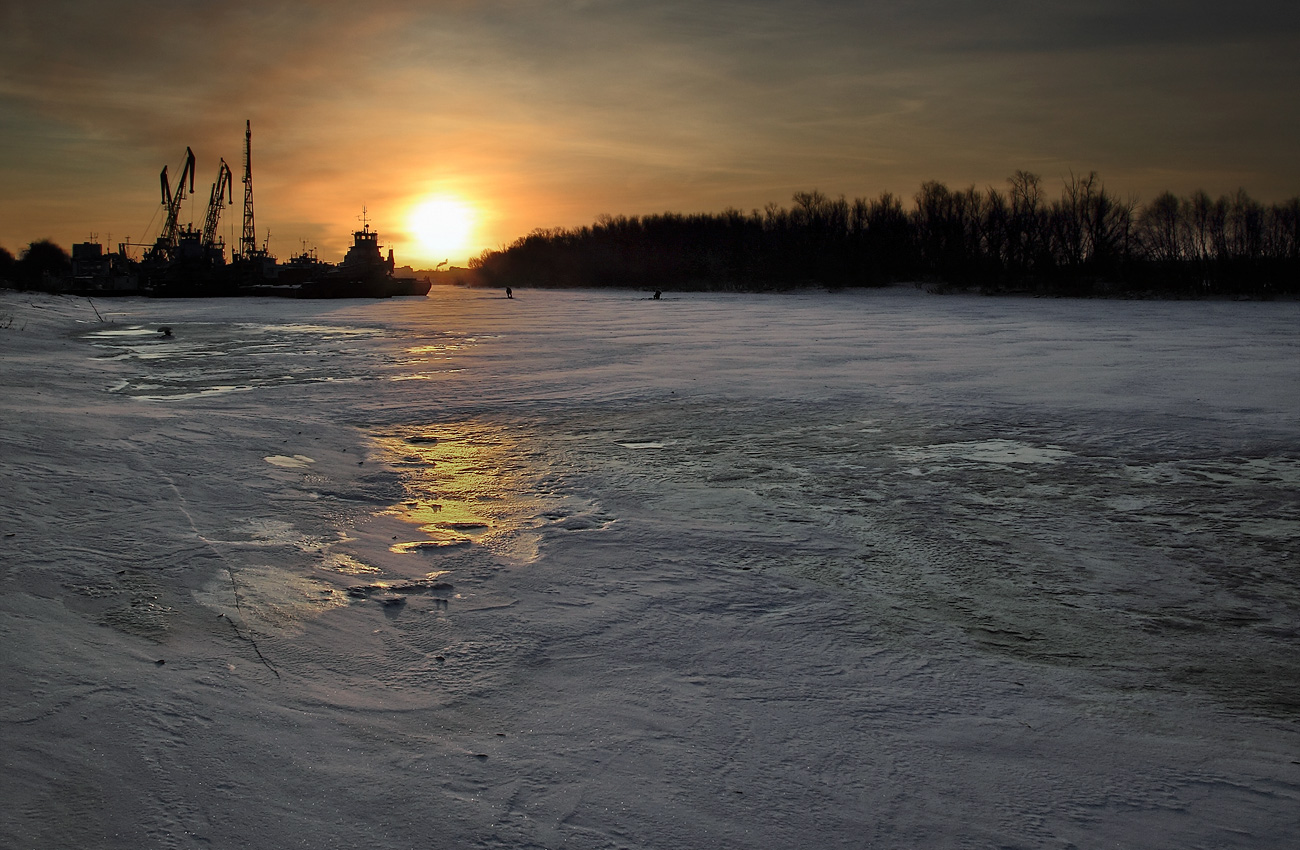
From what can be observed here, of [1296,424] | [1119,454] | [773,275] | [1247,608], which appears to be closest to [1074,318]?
[1296,424]

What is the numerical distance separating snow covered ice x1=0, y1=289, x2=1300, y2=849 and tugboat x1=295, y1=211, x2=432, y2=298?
71075 mm

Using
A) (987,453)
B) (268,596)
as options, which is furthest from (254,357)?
(987,453)

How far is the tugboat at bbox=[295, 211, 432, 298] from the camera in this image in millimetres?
74125

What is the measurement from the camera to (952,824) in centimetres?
219

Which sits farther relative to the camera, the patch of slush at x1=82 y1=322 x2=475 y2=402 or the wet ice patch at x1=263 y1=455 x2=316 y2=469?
the patch of slush at x1=82 y1=322 x2=475 y2=402

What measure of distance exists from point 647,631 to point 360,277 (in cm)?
7873

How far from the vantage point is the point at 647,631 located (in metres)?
3.44

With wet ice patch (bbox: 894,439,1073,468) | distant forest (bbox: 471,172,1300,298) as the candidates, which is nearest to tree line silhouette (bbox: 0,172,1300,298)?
distant forest (bbox: 471,172,1300,298)

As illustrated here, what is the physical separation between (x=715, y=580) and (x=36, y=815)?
272 cm

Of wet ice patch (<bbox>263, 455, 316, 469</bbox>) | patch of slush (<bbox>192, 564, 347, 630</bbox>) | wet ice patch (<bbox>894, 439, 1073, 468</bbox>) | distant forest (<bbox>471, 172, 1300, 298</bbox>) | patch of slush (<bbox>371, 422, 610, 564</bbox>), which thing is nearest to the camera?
patch of slush (<bbox>192, 564, 347, 630</bbox>)

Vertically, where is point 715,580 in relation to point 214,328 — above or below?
below

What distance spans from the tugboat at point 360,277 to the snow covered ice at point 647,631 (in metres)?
71.1

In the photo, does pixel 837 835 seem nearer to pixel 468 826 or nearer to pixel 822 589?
pixel 468 826

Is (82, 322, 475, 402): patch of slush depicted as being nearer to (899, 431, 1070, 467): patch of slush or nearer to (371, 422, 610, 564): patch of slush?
(371, 422, 610, 564): patch of slush
